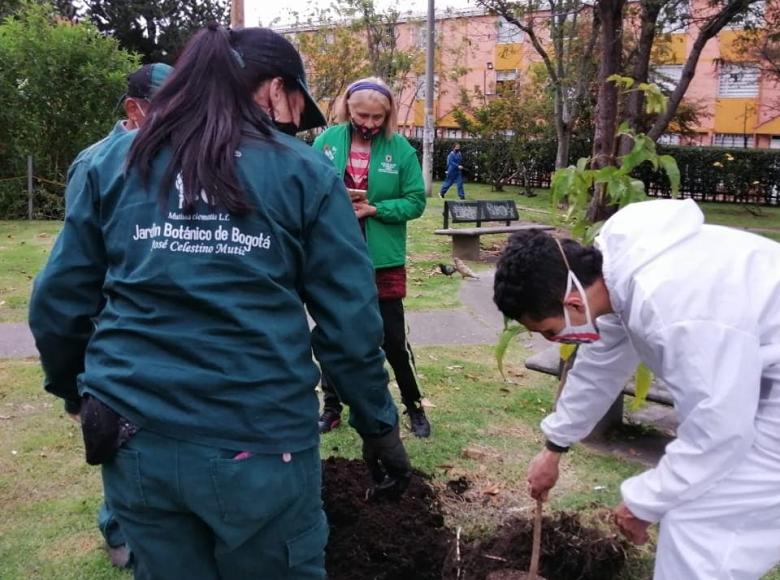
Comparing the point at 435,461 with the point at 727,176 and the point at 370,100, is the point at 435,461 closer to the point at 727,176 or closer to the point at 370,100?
the point at 370,100

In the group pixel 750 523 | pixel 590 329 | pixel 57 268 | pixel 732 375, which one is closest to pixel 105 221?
pixel 57 268

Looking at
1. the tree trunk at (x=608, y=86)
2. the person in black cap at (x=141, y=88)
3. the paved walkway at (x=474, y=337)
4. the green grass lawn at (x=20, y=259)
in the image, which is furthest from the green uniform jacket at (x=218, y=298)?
the tree trunk at (x=608, y=86)

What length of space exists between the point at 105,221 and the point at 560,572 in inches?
84.8

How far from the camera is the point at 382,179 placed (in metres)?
4.04

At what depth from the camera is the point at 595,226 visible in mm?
3434

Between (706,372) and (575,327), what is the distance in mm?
363

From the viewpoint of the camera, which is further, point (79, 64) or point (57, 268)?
point (79, 64)

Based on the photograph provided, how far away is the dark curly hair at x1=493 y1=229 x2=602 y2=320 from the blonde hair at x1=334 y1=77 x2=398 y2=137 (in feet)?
6.72

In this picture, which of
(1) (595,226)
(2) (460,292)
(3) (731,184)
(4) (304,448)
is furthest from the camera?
(3) (731,184)

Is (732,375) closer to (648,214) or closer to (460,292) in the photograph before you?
(648,214)

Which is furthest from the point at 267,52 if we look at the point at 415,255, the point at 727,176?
the point at 727,176

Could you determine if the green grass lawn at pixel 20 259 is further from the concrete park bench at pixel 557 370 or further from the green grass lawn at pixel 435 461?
the concrete park bench at pixel 557 370

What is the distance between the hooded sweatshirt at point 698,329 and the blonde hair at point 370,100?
2076mm

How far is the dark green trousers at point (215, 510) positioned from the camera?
1688 millimetres
